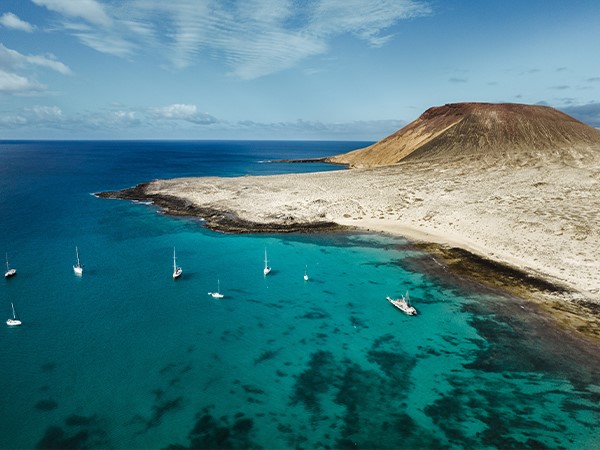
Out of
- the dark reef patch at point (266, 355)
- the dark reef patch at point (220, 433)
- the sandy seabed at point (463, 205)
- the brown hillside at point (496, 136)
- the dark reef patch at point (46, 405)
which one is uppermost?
the brown hillside at point (496, 136)

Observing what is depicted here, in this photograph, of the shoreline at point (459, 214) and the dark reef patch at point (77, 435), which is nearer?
the dark reef patch at point (77, 435)

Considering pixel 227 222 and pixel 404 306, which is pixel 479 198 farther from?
pixel 227 222

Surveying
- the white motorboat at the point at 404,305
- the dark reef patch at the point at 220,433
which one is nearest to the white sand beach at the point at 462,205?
the white motorboat at the point at 404,305

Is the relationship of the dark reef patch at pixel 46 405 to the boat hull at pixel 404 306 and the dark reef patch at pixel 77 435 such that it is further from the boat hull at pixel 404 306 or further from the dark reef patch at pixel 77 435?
the boat hull at pixel 404 306

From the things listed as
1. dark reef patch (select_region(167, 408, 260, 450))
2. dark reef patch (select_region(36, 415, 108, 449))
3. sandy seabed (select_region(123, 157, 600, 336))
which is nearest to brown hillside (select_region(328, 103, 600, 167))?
sandy seabed (select_region(123, 157, 600, 336))

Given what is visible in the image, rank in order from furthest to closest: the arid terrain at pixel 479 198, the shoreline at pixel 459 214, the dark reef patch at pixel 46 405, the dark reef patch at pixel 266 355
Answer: the arid terrain at pixel 479 198, the shoreline at pixel 459 214, the dark reef patch at pixel 266 355, the dark reef patch at pixel 46 405

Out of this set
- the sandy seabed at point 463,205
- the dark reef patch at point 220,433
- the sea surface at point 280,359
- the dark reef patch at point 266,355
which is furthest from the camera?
the sandy seabed at point 463,205

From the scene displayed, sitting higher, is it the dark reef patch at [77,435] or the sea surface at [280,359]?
the sea surface at [280,359]

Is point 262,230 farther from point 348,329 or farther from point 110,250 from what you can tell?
point 348,329
